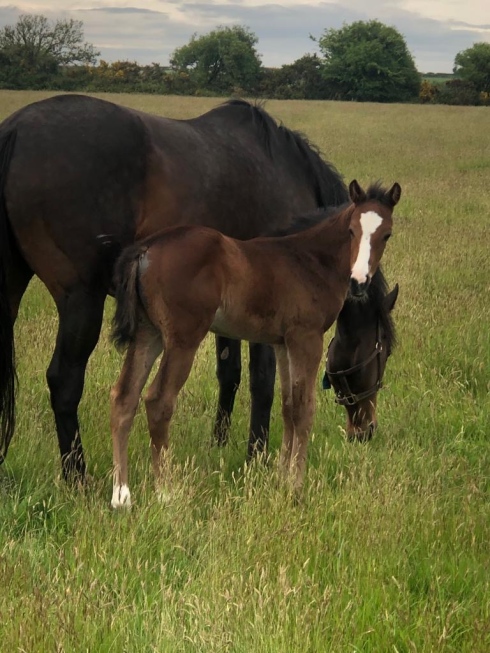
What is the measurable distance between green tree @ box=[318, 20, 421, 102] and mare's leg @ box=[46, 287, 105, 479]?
69.0 metres

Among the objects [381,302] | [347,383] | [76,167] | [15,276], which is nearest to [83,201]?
[76,167]

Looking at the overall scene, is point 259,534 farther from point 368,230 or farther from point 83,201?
point 83,201

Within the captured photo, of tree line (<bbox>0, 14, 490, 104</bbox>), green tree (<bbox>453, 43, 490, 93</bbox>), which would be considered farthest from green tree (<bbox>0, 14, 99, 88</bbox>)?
green tree (<bbox>453, 43, 490, 93</bbox>)

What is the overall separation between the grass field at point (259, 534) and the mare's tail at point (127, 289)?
68cm

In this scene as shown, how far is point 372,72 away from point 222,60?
54.4 feet

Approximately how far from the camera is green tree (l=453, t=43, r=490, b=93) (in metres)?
71.8

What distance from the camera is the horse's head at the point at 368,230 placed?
3.59 metres

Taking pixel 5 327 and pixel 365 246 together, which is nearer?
pixel 365 246

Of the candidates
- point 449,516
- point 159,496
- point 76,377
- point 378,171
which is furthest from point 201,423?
point 378,171

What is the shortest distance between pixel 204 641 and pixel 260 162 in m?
2.85

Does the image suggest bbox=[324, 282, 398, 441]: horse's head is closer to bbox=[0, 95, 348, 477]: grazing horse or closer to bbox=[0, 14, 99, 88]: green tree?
bbox=[0, 95, 348, 477]: grazing horse

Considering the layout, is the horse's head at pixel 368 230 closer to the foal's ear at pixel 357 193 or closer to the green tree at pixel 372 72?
the foal's ear at pixel 357 193

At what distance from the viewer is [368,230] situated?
3676 mm

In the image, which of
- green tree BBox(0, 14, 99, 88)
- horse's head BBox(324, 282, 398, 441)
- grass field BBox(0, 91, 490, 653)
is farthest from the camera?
green tree BBox(0, 14, 99, 88)
